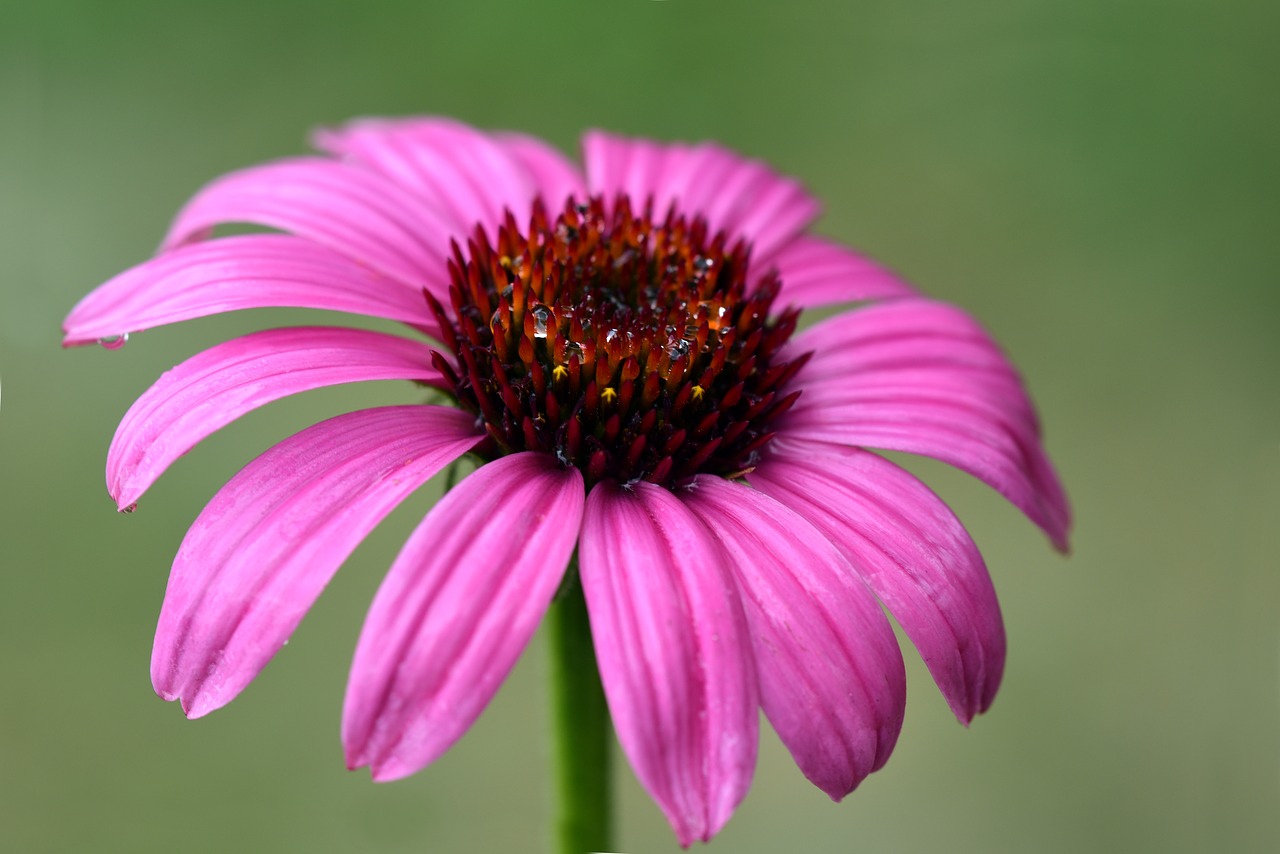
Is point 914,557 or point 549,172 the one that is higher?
point 549,172

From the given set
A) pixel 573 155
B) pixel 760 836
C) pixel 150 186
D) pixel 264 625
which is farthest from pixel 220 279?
pixel 573 155

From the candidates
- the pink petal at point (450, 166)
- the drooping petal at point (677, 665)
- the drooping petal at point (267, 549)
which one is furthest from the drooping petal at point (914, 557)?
the pink petal at point (450, 166)

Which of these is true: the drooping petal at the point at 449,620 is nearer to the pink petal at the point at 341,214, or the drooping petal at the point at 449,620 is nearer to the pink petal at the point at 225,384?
the pink petal at the point at 225,384

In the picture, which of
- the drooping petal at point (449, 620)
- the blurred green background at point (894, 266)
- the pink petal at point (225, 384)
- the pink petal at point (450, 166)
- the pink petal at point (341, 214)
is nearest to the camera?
the drooping petal at point (449, 620)

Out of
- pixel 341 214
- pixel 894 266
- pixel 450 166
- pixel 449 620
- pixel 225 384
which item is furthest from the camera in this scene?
pixel 894 266

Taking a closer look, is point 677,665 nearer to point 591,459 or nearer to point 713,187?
point 591,459

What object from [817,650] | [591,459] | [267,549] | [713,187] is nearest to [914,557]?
[817,650]

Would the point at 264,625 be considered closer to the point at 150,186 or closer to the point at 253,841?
the point at 253,841
